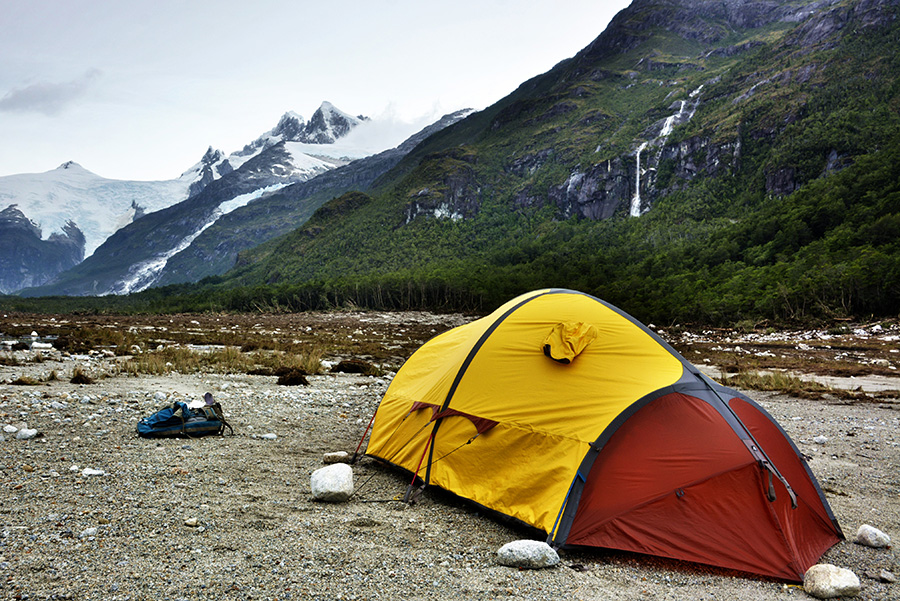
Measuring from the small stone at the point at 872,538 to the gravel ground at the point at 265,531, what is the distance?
0.32 ft

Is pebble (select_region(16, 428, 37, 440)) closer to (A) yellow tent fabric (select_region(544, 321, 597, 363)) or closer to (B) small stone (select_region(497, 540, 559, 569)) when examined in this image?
(B) small stone (select_region(497, 540, 559, 569))

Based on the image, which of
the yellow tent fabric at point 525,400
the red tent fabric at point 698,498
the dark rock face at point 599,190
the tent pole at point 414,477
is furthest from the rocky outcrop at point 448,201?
the red tent fabric at point 698,498

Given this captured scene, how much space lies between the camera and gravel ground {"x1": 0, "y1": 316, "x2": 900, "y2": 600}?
3.72 metres

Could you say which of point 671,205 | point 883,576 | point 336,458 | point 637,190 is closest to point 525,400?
point 336,458

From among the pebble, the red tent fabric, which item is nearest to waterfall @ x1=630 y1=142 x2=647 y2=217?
the red tent fabric

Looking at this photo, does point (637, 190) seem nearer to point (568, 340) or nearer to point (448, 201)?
point (448, 201)

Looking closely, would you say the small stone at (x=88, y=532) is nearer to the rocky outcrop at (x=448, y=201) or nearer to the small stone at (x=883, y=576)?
the small stone at (x=883, y=576)

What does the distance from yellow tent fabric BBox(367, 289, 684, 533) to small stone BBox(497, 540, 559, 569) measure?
15.2 inches

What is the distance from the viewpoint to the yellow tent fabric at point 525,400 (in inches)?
208

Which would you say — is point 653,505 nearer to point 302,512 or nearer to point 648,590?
point 648,590

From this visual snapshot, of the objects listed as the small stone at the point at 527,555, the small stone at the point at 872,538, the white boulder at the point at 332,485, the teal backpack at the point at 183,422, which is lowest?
the small stone at the point at 872,538

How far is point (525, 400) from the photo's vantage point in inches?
232

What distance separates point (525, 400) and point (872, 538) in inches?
144

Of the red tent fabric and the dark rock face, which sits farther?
the dark rock face
